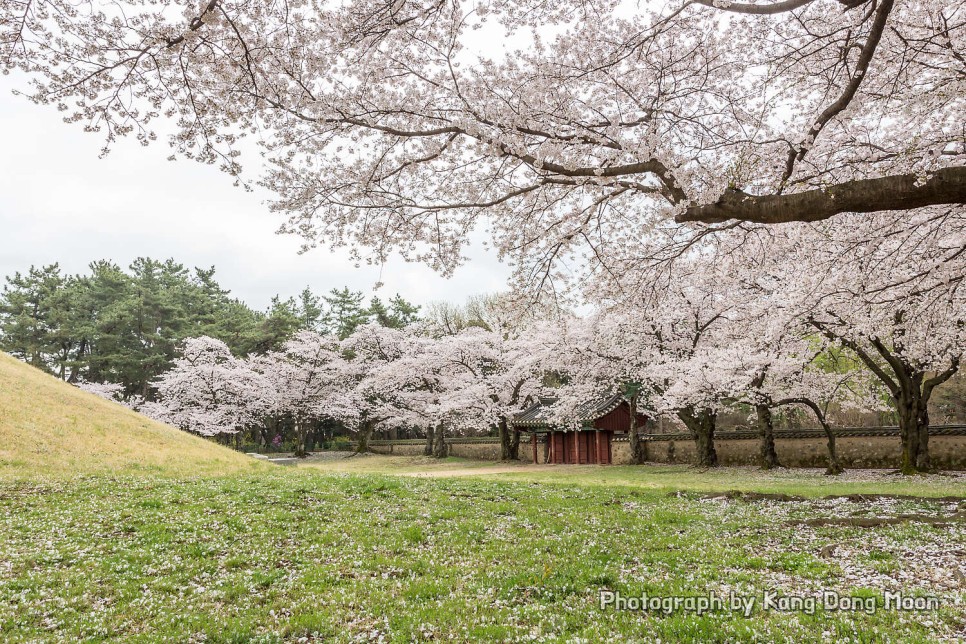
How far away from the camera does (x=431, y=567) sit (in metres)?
7.33

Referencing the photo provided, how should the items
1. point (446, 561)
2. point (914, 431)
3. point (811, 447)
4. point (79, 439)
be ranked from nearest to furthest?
1. point (446, 561)
2. point (79, 439)
3. point (914, 431)
4. point (811, 447)

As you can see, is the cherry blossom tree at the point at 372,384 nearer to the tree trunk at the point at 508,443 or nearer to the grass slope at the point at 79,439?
the tree trunk at the point at 508,443

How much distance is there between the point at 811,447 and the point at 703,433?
5283 millimetres

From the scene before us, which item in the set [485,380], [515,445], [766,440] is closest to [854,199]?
[766,440]

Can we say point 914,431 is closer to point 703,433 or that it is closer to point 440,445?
point 703,433

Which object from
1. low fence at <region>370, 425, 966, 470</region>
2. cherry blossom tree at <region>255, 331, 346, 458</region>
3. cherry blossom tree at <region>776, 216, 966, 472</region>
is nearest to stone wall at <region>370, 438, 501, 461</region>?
cherry blossom tree at <region>255, 331, 346, 458</region>

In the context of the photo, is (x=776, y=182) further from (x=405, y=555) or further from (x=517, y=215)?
(x=405, y=555)

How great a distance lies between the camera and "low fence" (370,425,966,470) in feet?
77.4

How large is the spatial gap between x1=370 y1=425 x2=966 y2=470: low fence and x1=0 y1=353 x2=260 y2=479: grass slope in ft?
76.1

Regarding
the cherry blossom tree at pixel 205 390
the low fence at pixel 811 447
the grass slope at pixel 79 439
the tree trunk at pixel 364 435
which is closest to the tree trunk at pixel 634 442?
the low fence at pixel 811 447

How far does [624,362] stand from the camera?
2989 centimetres

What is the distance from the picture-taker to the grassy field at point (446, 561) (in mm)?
5363

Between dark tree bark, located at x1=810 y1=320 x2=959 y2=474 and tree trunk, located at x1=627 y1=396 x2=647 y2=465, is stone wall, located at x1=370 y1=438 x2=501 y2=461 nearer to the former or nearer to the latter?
tree trunk, located at x1=627 y1=396 x2=647 y2=465

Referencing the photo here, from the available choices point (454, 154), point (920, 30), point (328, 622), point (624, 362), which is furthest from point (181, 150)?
point (624, 362)
